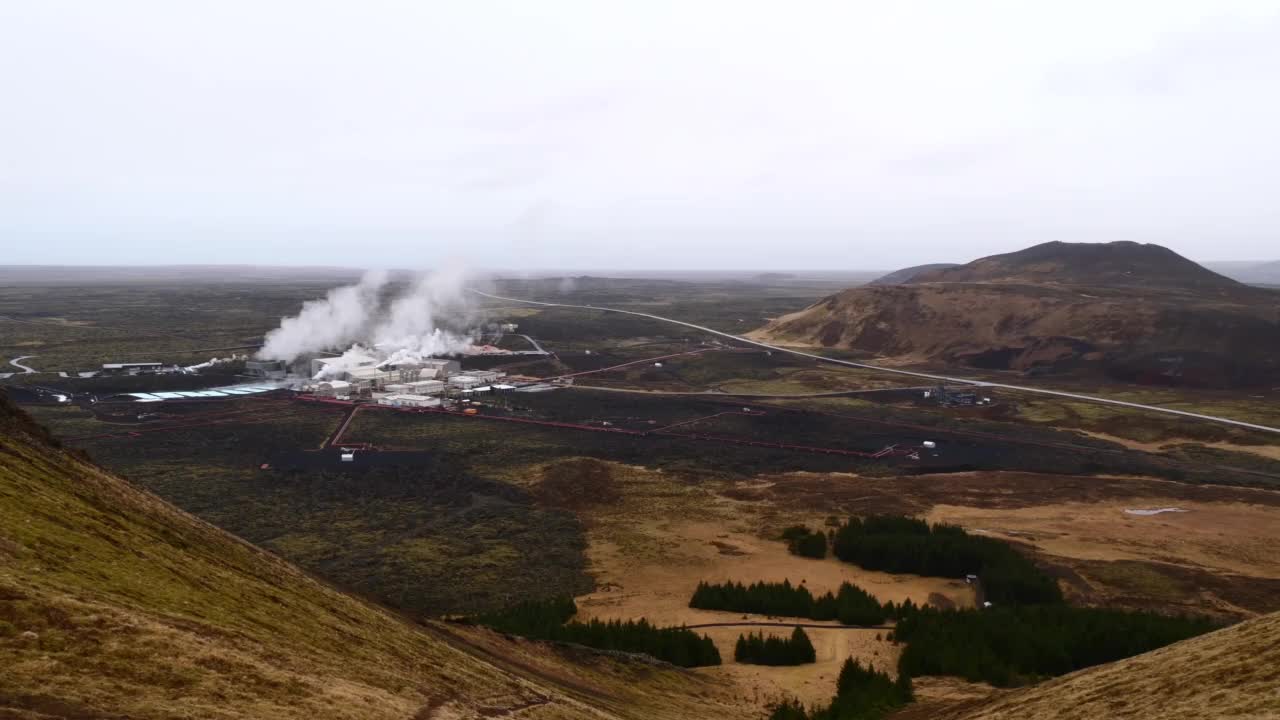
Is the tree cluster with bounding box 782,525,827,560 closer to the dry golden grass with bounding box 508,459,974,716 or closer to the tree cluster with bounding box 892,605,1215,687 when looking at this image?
the dry golden grass with bounding box 508,459,974,716

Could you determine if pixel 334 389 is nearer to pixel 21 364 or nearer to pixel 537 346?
pixel 21 364

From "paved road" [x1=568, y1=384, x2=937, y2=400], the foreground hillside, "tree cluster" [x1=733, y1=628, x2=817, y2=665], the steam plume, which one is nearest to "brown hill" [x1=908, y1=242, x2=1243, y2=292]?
"paved road" [x1=568, y1=384, x2=937, y2=400]

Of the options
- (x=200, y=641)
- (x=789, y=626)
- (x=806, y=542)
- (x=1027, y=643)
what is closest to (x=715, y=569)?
(x=806, y=542)

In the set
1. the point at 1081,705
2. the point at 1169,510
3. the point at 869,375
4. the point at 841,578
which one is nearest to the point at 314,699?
the point at 1081,705

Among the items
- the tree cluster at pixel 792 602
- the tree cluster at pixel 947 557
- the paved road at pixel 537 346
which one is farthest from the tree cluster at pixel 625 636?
the paved road at pixel 537 346

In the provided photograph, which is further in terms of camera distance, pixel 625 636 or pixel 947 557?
pixel 947 557

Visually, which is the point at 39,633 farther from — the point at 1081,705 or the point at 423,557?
the point at 423,557
